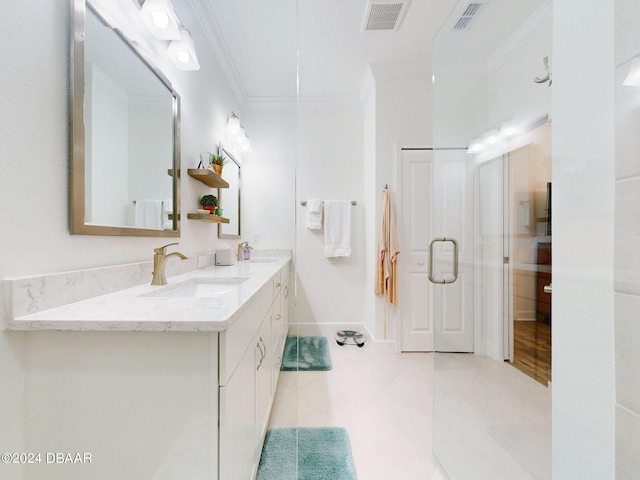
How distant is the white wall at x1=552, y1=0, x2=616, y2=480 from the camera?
1.91ft

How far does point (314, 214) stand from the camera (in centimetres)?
287

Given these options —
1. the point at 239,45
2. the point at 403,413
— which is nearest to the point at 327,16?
the point at 239,45

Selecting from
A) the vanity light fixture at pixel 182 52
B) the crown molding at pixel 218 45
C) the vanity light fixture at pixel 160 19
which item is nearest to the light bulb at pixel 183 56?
the vanity light fixture at pixel 182 52

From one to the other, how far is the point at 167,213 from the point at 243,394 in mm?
1022

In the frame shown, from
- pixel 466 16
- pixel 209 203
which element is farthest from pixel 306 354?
pixel 466 16

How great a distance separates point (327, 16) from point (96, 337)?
239 cm

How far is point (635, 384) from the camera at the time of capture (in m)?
0.53

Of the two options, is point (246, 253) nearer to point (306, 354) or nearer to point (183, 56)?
point (306, 354)

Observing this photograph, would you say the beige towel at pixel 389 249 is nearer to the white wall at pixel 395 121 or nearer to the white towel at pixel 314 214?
the white wall at pixel 395 121

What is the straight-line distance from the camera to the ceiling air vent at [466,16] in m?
1.27

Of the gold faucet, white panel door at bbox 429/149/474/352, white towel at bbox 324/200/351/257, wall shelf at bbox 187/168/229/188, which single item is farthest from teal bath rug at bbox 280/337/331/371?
wall shelf at bbox 187/168/229/188

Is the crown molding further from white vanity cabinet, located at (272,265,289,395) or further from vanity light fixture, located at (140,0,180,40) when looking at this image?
white vanity cabinet, located at (272,265,289,395)

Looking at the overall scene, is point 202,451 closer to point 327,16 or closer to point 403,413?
point 403,413

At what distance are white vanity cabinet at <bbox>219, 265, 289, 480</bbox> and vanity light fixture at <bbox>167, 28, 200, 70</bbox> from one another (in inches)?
55.0
